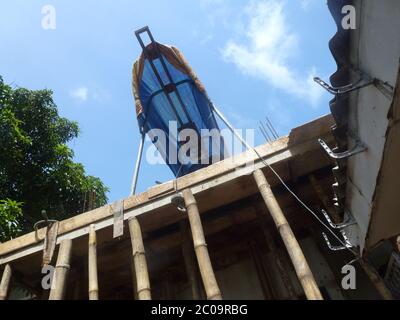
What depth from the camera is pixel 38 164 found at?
12.5 meters

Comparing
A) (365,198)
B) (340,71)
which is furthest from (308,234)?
(340,71)

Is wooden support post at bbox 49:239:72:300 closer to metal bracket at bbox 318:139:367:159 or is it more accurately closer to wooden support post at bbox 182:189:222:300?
wooden support post at bbox 182:189:222:300

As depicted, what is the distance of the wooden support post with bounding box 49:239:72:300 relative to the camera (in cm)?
498

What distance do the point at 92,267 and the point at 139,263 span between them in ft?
2.34

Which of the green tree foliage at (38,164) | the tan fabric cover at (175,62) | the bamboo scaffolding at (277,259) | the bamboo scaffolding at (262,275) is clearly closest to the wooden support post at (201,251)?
the bamboo scaffolding at (277,259)

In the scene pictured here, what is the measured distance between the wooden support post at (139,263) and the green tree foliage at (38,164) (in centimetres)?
643

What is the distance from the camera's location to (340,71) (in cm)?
346

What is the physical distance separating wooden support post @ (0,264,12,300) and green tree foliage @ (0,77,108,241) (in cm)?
561

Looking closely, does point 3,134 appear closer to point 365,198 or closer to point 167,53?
point 167,53

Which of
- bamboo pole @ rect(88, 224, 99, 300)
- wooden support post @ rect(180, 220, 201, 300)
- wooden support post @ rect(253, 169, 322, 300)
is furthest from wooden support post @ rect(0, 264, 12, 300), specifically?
wooden support post @ rect(253, 169, 322, 300)

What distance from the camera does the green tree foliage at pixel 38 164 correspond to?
38.0ft

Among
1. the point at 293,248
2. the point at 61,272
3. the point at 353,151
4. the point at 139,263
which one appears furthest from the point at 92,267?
the point at 353,151

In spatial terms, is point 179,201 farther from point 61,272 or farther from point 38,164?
point 38,164
